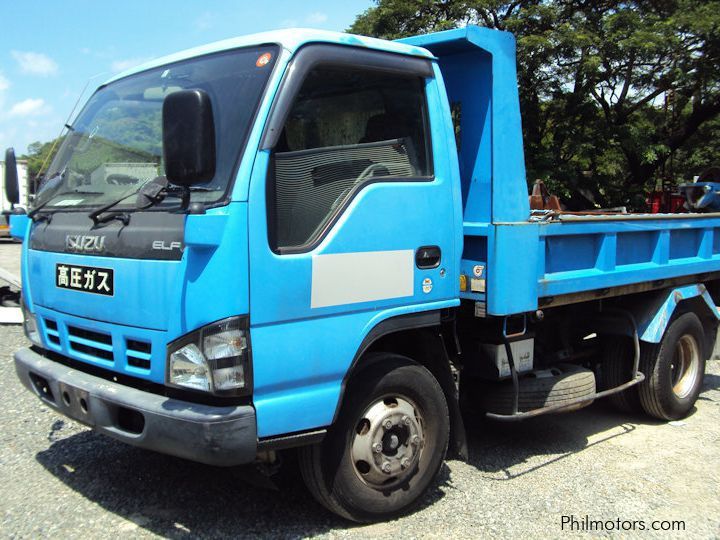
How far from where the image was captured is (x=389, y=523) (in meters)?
3.57

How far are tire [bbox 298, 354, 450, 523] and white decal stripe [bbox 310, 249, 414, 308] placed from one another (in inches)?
15.5

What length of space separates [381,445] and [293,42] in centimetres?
201

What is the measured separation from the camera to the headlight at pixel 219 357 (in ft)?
9.31

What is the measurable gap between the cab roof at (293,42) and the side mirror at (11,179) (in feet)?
3.57

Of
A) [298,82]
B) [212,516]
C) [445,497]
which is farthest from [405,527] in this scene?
[298,82]

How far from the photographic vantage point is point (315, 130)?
127 inches

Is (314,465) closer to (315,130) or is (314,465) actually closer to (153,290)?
(153,290)

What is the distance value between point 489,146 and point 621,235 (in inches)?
53.1

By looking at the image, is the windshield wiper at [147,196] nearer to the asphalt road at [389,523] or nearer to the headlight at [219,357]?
the headlight at [219,357]

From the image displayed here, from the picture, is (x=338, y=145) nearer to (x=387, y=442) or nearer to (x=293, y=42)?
(x=293, y=42)

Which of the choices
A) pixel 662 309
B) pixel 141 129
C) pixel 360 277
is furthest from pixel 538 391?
pixel 141 129

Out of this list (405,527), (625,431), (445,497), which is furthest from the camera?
Result: (625,431)

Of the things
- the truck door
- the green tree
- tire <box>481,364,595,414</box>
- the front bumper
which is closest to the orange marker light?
the truck door

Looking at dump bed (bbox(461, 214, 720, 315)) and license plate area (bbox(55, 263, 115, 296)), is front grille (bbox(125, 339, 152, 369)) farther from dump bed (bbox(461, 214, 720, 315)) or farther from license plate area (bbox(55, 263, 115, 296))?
dump bed (bbox(461, 214, 720, 315))
